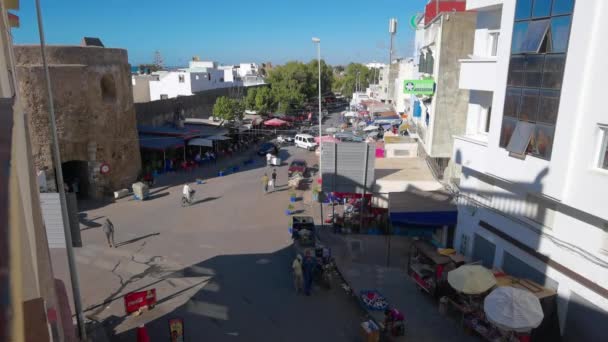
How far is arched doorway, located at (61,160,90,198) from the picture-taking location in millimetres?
21375

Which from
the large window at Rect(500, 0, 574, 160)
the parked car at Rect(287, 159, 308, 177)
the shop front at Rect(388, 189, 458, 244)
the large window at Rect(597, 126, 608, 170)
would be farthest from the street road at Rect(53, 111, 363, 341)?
the large window at Rect(597, 126, 608, 170)

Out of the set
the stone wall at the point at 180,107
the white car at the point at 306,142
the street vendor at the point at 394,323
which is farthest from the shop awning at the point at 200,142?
the street vendor at the point at 394,323

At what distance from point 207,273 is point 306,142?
77.0 feet

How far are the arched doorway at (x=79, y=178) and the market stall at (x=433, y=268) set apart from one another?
1746 centimetres

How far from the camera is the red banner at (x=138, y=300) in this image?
10.3 meters

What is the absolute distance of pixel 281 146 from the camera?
122ft

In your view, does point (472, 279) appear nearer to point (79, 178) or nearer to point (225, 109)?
point (79, 178)

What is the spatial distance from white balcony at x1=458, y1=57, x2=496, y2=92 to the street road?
7.35m

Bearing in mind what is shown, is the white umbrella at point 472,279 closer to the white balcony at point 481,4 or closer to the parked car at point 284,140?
the white balcony at point 481,4

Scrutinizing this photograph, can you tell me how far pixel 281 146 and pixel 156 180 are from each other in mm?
14542

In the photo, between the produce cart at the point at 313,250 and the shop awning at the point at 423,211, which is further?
the shop awning at the point at 423,211

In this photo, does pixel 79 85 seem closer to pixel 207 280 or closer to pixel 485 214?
pixel 207 280

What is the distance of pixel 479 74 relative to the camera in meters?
12.0

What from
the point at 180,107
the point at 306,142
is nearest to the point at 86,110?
the point at 180,107
